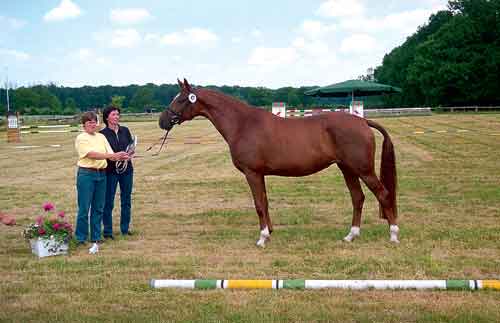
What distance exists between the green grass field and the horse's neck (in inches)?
65.4

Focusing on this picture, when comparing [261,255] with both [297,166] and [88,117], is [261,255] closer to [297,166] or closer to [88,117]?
[297,166]

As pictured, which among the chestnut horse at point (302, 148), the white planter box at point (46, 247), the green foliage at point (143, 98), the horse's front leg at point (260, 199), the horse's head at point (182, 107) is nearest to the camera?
the white planter box at point (46, 247)

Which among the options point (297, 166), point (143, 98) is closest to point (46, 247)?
point (297, 166)

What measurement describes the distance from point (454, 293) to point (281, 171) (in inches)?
116

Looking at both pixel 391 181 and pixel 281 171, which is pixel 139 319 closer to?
pixel 281 171

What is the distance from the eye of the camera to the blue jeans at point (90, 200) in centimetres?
679

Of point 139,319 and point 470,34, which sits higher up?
point 470,34

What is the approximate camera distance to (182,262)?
6184 millimetres

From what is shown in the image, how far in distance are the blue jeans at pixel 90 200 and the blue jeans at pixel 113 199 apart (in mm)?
410

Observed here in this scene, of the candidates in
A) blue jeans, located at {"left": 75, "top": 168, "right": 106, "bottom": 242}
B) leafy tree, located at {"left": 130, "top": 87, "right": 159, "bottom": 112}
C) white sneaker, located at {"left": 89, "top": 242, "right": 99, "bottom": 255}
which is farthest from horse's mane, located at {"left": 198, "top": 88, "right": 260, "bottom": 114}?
leafy tree, located at {"left": 130, "top": 87, "right": 159, "bottom": 112}

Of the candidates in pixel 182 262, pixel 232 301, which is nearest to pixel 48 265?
pixel 182 262

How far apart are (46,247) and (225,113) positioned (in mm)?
3149

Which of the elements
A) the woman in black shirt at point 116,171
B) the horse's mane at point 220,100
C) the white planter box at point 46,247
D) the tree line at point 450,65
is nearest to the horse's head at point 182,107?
the horse's mane at point 220,100

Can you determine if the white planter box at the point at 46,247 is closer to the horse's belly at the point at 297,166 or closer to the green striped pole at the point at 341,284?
the green striped pole at the point at 341,284
